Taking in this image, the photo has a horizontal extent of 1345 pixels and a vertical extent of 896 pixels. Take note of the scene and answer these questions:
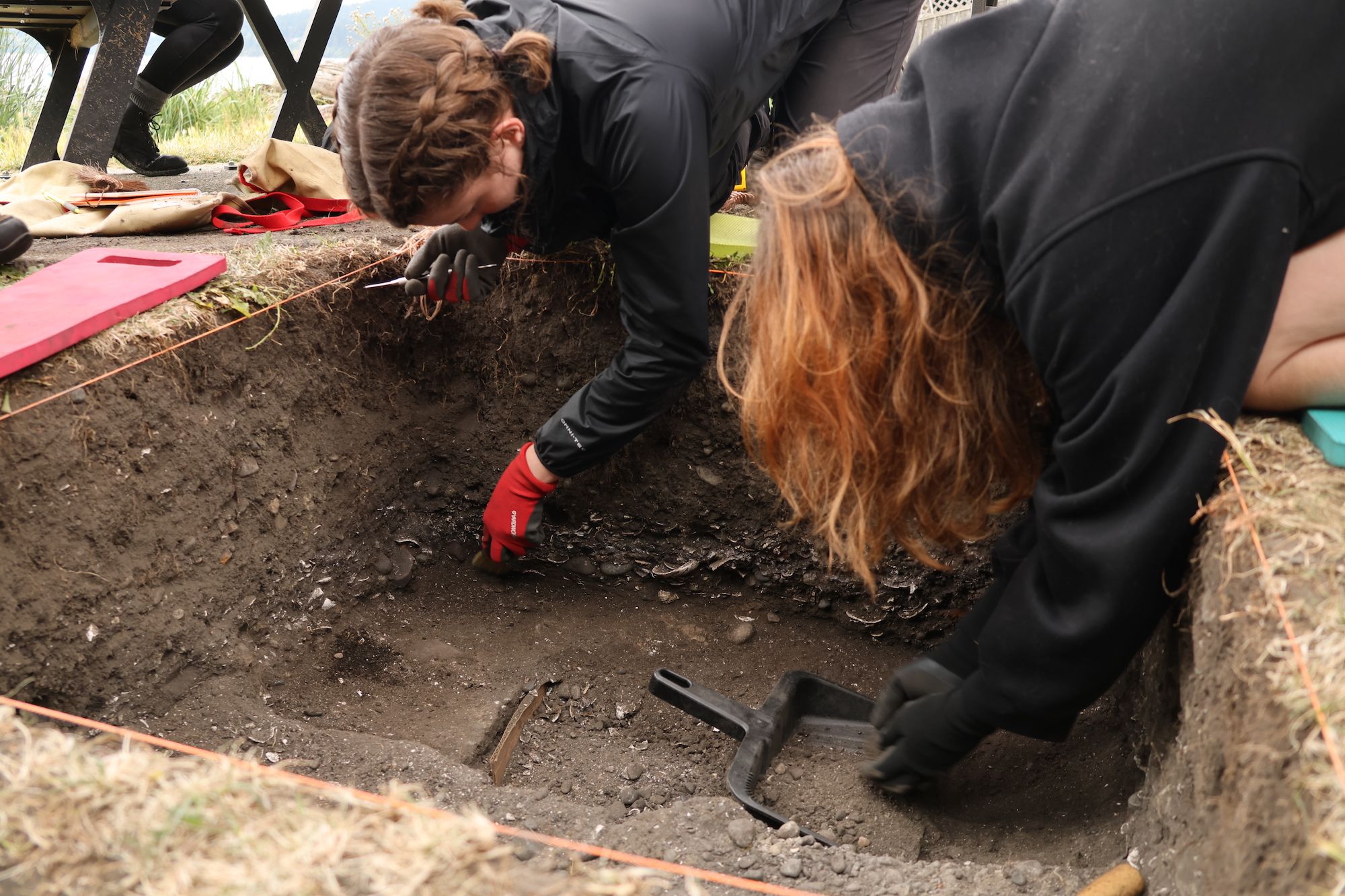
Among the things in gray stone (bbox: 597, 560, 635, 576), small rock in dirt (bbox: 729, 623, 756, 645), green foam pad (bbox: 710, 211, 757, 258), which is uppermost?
green foam pad (bbox: 710, 211, 757, 258)

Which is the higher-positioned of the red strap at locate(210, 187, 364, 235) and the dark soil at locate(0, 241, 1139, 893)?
the red strap at locate(210, 187, 364, 235)

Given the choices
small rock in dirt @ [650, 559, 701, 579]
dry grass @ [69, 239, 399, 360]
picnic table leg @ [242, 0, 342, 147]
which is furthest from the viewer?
picnic table leg @ [242, 0, 342, 147]

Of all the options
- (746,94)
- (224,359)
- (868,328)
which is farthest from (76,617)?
(746,94)

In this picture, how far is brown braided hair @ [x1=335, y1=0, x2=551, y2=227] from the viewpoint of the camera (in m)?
1.51

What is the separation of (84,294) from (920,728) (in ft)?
5.71

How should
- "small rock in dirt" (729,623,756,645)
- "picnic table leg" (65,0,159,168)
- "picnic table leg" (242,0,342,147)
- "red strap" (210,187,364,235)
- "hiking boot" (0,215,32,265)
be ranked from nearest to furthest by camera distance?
"hiking boot" (0,215,32,265), "small rock in dirt" (729,623,756,645), "red strap" (210,187,364,235), "picnic table leg" (65,0,159,168), "picnic table leg" (242,0,342,147)

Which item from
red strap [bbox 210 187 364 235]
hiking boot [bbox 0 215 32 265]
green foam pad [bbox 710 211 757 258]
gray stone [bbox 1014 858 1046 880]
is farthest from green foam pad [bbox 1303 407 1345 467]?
hiking boot [bbox 0 215 32 265]

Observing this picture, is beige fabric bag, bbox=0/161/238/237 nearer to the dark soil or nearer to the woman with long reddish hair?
the dark soil

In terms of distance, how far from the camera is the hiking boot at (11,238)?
1974 mm

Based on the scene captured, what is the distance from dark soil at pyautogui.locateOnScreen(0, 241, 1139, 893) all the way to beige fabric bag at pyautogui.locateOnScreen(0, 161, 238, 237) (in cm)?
70

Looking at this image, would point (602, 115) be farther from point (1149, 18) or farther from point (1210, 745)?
point (1210, 745)

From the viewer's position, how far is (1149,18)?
3.18 feet

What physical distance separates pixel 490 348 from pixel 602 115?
932 mm

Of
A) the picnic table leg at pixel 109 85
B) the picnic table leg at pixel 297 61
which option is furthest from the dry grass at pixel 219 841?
the picnic table leg at pixel 297 61
